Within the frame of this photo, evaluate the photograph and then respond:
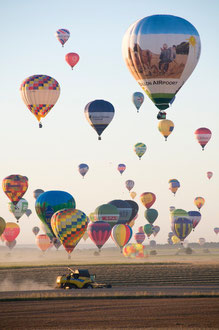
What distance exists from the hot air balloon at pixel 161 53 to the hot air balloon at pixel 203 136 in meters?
44.7

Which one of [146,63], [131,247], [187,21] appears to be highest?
[187,21]

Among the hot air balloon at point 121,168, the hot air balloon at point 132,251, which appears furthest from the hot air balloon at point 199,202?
the hot air balloon at point 132,251

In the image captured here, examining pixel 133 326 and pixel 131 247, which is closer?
pixel 133 326

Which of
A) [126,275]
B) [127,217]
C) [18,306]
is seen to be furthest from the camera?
[127,217]

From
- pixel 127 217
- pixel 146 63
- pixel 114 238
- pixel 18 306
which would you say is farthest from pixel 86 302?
pixel 127 217

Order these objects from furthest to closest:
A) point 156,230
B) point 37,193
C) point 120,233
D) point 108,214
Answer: point 156,230
point 37,193
point 108,214
point 120,233

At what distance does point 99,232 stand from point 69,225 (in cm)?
2612

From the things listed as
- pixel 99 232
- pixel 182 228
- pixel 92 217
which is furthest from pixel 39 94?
pixel 182 228

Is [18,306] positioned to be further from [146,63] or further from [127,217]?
[127,217]

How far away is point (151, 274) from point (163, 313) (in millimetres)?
36901

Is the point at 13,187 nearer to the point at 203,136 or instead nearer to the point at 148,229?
the point at 203,136

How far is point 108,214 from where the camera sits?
10606 cm

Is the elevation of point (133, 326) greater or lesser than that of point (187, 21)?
lesser

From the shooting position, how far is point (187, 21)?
5434 centimetres
